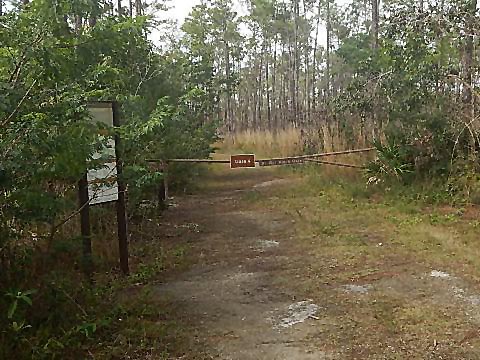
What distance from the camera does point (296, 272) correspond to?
5.70m

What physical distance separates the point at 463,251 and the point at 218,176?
10.1 metres

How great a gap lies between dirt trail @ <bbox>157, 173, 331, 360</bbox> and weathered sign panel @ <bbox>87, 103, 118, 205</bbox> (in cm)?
103

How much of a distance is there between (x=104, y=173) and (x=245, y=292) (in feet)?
5.43

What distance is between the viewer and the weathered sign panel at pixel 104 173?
484 centimetres

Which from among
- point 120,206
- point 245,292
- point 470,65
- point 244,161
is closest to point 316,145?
point 244,161

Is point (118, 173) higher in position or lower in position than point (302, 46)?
lower

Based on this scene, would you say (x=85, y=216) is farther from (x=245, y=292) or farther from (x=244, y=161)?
(x=244, y=161)

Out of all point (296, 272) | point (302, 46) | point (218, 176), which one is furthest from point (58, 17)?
point (302, 46)

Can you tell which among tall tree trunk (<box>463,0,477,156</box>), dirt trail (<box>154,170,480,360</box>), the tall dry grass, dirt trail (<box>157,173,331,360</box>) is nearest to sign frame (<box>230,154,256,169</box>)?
dirt trail (<box>157,173,331,360</box>)

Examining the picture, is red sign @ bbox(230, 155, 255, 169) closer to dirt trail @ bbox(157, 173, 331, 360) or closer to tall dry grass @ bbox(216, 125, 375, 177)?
dirt trail @ bbox(157, 173, 331, 360)

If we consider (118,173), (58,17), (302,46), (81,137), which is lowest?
(118,173)

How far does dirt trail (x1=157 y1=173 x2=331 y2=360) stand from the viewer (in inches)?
152

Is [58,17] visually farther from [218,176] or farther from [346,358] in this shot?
[218,176]

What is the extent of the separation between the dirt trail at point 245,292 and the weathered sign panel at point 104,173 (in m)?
1.03
